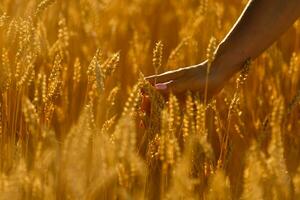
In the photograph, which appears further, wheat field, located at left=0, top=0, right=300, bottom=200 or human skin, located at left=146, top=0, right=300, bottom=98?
human skin, located at left=146, top=0, right=300, bottom=98

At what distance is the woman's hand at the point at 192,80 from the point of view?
1291mm

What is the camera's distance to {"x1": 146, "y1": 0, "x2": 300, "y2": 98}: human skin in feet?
4.17

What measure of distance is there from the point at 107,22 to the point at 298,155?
725 mm

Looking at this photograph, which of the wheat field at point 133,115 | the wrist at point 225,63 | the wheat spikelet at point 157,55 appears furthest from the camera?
the wrist at point 225,63

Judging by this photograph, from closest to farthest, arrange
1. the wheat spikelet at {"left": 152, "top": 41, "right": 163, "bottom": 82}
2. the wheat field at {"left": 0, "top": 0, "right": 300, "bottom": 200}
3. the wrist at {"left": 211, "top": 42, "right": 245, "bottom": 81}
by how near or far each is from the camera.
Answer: the wheat field at {"left": 0, "top": 0, "right": 300, "bottom": 200}, the wheat spikelet at {"left": 152, "top": 41, "right": 163, "bottom": 82}, the wrist at {"left": 211, "top": 42, "right": 245, "bottom": 81}

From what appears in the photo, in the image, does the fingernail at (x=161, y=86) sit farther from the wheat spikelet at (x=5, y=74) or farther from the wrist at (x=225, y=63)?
the wheat spikelet at (x=5, y=74)

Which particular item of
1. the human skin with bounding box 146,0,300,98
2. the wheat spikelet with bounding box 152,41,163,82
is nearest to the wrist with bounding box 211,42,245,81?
the human skin with bounding box 146,0,300,98

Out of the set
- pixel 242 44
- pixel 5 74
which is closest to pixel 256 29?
pixel 242 44

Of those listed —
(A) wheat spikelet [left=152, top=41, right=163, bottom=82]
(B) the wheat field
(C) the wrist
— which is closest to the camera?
(B) the wheat field

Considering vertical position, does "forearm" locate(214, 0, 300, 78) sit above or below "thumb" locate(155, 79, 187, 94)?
above

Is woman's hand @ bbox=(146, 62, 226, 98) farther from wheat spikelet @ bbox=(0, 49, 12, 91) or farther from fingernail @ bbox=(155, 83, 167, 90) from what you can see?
wheat spikelet @ bbox=(0, 49, 12, 91)

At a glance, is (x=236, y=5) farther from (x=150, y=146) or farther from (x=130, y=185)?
(x=130, y=185)

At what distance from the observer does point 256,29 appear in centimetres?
128

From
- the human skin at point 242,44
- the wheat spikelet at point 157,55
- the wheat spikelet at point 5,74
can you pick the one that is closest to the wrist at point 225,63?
the human skin at point 242,44
